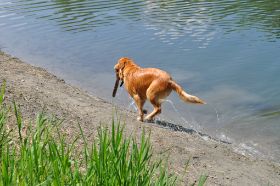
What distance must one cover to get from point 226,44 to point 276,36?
62.5 inches

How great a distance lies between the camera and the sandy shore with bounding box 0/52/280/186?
21.0ft

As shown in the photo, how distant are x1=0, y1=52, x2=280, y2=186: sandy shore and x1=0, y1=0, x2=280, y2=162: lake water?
0.74 meters

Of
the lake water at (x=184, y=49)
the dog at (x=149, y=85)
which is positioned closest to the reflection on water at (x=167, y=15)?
the lake water at (x=184, y=49)

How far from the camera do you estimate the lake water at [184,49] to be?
9.36 m

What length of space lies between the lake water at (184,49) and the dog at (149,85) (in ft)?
3.25

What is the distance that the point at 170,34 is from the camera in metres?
15.9

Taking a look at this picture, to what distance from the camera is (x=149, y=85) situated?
27.1 feet

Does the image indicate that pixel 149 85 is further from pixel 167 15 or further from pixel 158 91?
pixel 167 15

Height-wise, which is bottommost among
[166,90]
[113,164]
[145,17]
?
[145,17]

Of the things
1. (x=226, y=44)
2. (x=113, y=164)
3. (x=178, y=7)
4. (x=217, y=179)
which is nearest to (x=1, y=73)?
(x=217, y=179)

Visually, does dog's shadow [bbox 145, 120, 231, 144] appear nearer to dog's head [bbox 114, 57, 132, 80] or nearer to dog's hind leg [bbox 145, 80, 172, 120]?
dog's hind leg [bbox 145, 80, 172, 120]

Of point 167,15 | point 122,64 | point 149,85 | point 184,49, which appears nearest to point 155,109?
point 149,85

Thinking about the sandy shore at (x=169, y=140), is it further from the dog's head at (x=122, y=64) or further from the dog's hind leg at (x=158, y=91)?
the dog's head at (x=122, y=64)

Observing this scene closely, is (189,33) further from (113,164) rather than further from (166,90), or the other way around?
(113,164)
